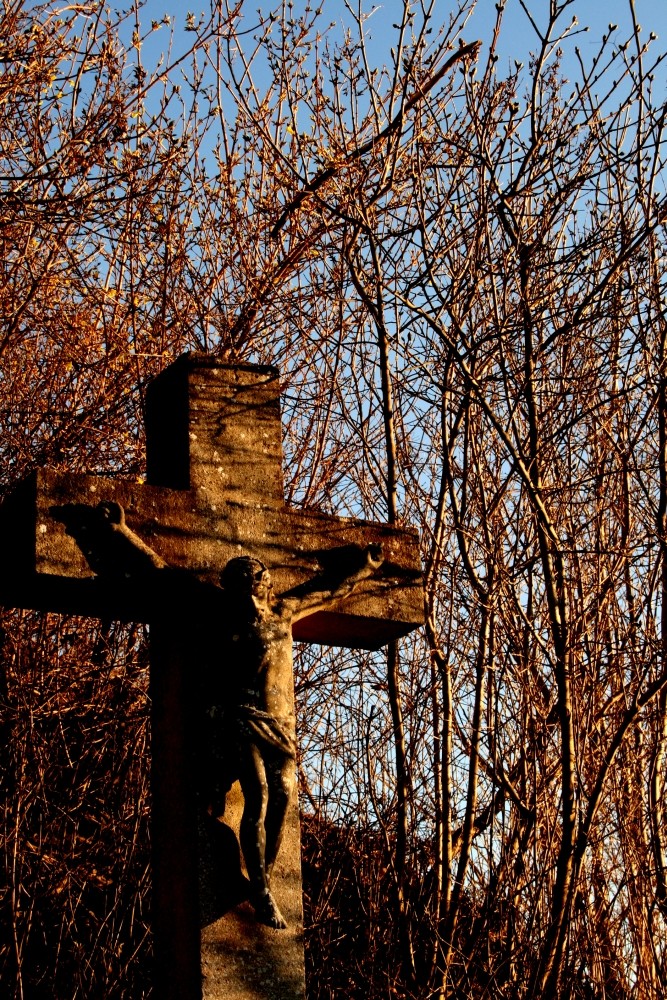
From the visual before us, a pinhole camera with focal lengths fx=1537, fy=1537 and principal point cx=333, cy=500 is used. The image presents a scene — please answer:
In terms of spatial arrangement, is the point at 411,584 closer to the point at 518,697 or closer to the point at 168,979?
the point at 168,979

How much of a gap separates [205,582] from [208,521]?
0.67ft

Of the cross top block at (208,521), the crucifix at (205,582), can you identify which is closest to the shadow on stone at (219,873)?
the crucifix at (205,582)

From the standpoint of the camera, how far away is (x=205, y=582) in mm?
4500

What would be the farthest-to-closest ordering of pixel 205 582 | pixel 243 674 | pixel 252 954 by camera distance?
1. pixel 205 582
2. pixel 243 674
3. pixel 252 954

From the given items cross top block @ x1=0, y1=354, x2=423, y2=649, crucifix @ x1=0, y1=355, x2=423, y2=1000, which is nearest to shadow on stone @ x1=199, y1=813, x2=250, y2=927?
crucifix @ x1=0, y1=355, x2=423, y2=1000

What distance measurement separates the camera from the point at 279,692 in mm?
4320

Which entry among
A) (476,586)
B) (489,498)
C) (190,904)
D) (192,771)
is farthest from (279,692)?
(489,498)

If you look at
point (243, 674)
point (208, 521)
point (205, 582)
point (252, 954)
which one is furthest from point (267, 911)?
point (208, 521)

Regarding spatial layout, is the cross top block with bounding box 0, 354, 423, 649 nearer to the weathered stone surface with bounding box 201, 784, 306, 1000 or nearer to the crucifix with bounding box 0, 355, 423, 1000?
the crucifix with bounding box 0, 355, 423, 1000

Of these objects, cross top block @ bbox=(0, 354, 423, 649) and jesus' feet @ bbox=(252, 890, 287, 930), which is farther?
cross top block @ bbox=(0, 354, 423, 649)

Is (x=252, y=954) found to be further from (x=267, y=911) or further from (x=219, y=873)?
(x=219, y=873)

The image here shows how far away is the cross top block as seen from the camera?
14.1ft

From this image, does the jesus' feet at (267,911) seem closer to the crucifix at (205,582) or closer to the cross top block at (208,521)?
the crucifix at (205,582)

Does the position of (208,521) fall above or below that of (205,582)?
above
